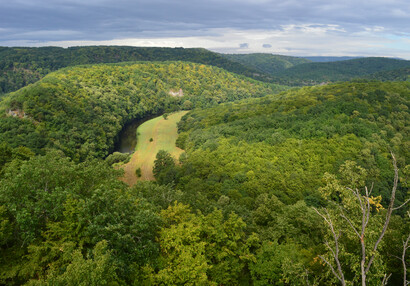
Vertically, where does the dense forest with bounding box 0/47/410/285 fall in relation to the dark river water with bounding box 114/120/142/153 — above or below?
above

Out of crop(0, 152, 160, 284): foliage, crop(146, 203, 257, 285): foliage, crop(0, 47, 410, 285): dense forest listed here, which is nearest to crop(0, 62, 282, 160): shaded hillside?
crop(0, 47, 410, 285): dense forest

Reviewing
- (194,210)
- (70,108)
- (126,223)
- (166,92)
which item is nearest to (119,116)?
(70,108)

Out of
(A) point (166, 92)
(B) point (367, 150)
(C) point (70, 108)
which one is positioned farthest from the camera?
(A) point (166, 92)

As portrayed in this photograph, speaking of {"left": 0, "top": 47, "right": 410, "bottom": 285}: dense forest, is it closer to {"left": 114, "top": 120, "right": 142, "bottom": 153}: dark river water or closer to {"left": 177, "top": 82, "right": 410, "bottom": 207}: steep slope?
{"left": 177, "top": 82, "right": 410, "bottom": 207}: steep slope

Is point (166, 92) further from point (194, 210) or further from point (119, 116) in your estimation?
point (194, 210)

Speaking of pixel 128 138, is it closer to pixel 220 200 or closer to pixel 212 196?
pixel 212 196

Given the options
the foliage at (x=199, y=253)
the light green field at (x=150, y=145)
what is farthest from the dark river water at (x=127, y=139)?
the foliage at (x=199, y=253)
